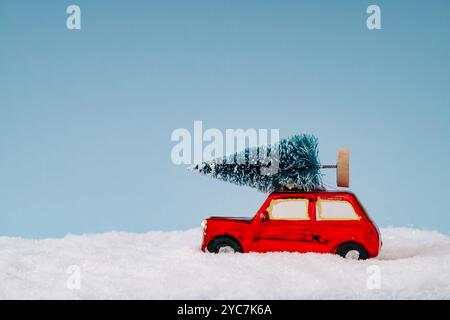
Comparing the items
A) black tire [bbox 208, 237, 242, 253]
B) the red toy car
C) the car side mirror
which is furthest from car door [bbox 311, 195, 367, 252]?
black tire [bbox 208, 237, 242, 253]

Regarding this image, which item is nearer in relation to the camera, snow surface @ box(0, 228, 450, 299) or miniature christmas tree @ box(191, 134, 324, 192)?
snow surface @ box(0, 228, 450, 299)

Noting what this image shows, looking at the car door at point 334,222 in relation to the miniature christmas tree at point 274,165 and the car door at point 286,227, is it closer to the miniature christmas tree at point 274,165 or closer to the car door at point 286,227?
the car door at point 286,227

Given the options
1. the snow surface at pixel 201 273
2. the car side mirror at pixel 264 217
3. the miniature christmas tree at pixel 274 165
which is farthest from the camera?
the car side mirror at pixel 264 217

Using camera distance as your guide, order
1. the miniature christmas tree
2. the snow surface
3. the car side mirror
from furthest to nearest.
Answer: the car side mirror
the miniature christmas tree
the snow surface

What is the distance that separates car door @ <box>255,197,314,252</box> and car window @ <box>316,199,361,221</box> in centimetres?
Result: 16

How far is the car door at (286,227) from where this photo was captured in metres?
6.87

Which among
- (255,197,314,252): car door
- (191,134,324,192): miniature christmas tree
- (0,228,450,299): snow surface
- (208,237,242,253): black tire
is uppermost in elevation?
(191,134,324,192): miniature christmas tree

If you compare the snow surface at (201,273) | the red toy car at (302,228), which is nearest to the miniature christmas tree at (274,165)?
the red toy car at (302,228)

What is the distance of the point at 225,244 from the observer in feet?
23.4

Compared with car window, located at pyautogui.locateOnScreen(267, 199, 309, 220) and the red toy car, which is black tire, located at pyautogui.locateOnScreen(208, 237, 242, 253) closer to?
the red toy car

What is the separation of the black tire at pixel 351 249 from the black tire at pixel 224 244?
4.40ft

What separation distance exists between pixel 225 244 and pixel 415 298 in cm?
281

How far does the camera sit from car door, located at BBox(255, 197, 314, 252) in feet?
22.5
